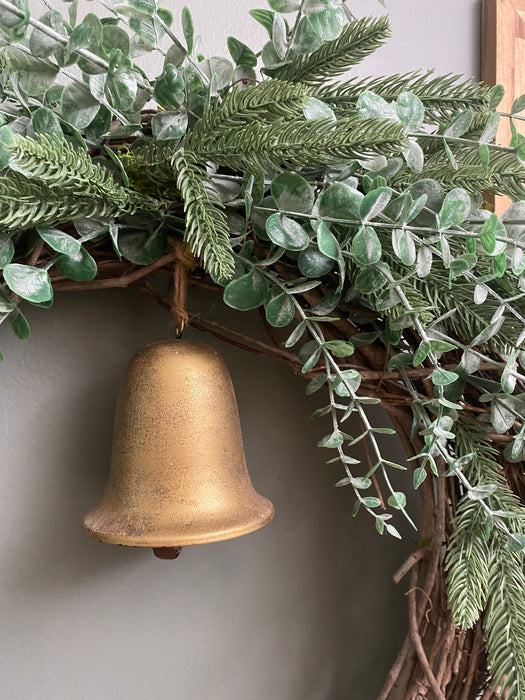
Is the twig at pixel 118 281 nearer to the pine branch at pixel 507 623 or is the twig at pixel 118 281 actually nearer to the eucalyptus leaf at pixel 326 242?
the eucalyptus leaf at pixel 326 242

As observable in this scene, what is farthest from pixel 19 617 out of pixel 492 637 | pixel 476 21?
pixel 476 21

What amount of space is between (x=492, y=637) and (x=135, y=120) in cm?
54

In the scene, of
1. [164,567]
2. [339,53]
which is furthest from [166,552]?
[339,53]

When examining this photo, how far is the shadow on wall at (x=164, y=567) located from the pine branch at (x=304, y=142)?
10.7 inches

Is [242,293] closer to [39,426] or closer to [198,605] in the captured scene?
[39,426]

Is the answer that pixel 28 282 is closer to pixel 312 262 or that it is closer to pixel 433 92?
pixel 312 262

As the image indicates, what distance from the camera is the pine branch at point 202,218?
1.40 feet

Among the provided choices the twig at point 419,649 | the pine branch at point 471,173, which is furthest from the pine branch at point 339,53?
the twig at point 419,649

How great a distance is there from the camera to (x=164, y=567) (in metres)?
0.68

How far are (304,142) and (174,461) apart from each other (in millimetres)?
287

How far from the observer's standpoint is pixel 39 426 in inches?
25.0

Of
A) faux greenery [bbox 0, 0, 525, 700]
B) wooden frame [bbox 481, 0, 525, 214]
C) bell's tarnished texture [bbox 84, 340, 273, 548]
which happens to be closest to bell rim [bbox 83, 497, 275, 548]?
bell's tarnished texture [bbox 84, 340, 273, 548]

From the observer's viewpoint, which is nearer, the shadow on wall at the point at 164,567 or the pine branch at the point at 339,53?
the pine branch at the point at 339,53

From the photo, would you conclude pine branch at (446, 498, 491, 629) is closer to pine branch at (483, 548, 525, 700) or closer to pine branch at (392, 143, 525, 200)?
pine branch at (483, 548, 525, 700)
